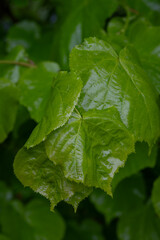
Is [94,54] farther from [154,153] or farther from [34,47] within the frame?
[34,47]

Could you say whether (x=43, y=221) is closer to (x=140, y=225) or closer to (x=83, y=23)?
(x=140, y=225)

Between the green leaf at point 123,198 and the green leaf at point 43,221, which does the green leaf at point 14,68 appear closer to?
the green leaf at point 123,198

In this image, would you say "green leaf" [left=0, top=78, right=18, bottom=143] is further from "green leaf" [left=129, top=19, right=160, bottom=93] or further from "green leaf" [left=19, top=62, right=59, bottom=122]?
"green leaf" [left=129, top=19, right=160, bottom=93]

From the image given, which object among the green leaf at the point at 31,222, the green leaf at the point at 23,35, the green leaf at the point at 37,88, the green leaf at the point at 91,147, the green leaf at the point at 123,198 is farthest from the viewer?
the green leaf at the point at 23,35

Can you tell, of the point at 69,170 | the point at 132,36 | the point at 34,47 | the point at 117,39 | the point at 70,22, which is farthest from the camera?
the point at 34,47

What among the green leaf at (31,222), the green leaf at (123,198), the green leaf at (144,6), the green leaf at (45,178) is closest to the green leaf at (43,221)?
the green leaf at (31,222)

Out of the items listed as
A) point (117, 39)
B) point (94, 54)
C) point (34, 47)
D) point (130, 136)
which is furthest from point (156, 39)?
point (34, 47)
